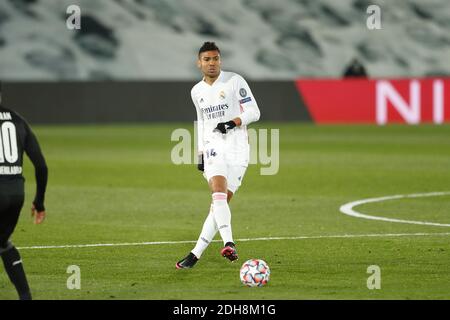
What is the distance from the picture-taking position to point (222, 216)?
10.1m

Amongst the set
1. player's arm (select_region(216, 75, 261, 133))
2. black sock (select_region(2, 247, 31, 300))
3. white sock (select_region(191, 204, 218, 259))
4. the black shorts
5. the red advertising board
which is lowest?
black sock (select_region(2, 247, 31, 300))

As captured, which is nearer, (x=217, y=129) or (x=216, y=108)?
(x=217, y=129)

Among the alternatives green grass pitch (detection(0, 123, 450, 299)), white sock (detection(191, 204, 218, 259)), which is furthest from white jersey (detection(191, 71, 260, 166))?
green grass pitch (detection(0, 123, 450, 299))

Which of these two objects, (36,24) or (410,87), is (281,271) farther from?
(36,24)

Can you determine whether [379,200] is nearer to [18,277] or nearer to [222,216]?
[222,216]

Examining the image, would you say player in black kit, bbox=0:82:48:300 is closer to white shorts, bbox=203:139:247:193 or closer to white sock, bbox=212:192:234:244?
white sock, bbox=212:192:234:244

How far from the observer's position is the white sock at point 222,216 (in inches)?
394

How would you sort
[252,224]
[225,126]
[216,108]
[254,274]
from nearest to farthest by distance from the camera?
[254,274] → [225,126] → [216,108] → [252,224]

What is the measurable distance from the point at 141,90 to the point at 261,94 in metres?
3.69

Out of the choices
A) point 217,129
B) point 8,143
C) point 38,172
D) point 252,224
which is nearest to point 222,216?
point 217,129

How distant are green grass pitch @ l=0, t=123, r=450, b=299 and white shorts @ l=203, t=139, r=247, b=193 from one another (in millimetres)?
770

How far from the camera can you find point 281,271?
9695mm

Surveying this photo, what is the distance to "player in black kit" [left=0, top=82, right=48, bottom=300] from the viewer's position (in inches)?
315

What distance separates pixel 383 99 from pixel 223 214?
942 inches
